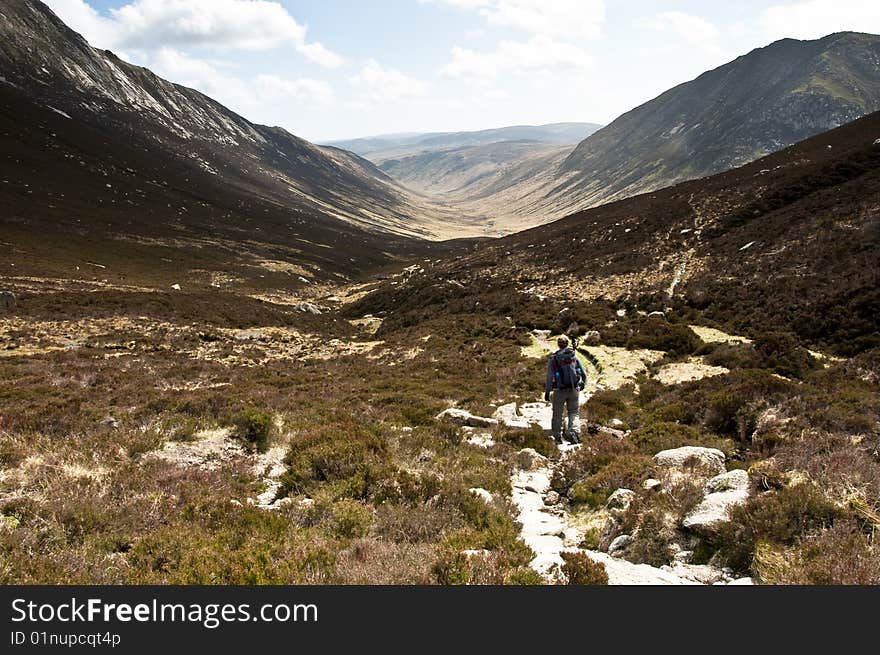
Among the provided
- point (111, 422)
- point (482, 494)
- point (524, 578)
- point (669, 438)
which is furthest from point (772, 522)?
point (111, 422)

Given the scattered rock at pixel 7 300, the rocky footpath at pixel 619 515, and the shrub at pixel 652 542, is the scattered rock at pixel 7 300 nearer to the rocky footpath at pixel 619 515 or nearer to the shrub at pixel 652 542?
the rocky footpath at pixel 619 515

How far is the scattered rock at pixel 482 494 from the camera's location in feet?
26.8

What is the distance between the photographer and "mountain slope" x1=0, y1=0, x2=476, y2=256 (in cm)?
11475

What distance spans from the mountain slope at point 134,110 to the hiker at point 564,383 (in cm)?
12381

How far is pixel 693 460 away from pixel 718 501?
197cm

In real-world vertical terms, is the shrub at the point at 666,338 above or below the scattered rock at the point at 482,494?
above

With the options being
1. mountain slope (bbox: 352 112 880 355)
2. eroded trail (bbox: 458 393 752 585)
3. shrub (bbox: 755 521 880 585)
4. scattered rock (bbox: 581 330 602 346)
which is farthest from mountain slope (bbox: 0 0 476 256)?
shrub (bbox: 755 521 880 585)

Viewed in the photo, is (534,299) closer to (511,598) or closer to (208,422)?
(208,422)

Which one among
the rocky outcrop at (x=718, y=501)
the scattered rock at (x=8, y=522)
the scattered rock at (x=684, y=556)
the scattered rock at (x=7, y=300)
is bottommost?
the scattered rock at (x=684, y=556)

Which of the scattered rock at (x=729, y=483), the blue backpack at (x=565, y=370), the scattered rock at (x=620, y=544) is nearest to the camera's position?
the scattered rock at (x=620, y=544)

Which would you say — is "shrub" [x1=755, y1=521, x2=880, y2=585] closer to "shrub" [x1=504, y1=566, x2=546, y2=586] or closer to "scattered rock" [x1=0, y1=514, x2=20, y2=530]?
"shrub" [x1=504, y1=566, x2=546, y2=586]

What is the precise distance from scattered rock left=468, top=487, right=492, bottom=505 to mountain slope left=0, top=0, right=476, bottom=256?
126217 mm

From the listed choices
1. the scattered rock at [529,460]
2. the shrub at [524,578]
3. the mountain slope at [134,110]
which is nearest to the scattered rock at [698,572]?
the shrub at [524,578]

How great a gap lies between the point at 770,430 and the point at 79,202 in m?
103
